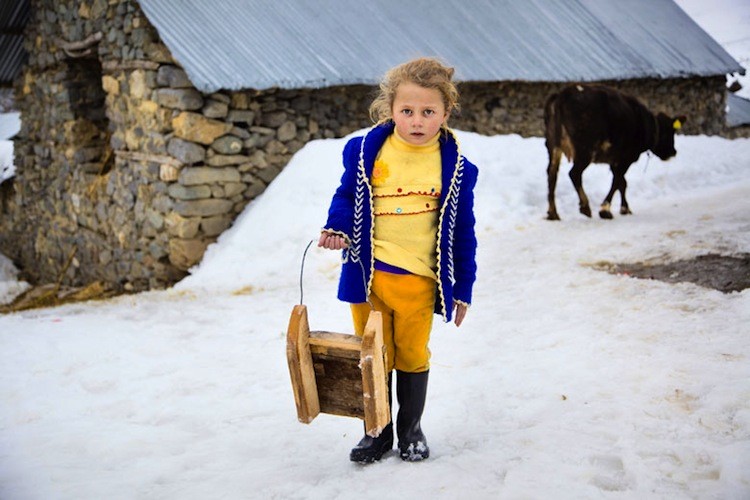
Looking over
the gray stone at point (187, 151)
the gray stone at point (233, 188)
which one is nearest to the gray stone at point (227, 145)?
the gray stone at point (187, 151)

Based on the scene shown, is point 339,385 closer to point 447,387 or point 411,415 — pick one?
point 411,415

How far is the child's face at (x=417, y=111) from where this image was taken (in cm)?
260

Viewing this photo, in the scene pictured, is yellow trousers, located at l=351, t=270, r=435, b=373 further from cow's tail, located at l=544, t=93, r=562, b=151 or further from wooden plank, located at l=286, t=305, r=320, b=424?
cow's tail, located at l=544, t=93, r=562, b=151

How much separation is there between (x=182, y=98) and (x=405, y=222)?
17.9ft

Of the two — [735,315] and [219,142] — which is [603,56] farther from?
[735,315]

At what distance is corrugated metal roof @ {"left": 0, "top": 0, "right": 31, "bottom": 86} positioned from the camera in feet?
33.7

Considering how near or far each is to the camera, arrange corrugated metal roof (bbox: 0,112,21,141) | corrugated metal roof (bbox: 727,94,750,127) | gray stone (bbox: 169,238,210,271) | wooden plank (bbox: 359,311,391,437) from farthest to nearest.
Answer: corrugated metal roof (bbox: 727,94,750,127), corrugated metal roof (bbox: 0,112,21,141), gray stone (bbox: 169,238,210,271), wooden plank (bbox: 359,311,391,437)

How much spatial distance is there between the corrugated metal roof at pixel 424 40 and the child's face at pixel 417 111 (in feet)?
12.6

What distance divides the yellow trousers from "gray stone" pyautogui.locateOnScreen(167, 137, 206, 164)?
17.1ft

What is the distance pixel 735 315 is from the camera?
424 centimetres

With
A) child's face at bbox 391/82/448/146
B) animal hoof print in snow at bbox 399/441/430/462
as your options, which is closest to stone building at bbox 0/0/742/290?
child's face at bbox 391/82/448/146

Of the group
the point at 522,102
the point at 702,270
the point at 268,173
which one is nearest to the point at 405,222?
the point at 702,270

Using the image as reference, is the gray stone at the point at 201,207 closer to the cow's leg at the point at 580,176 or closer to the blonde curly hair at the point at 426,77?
the cow's leg at the point at 580,176

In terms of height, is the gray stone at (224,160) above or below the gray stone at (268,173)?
above
